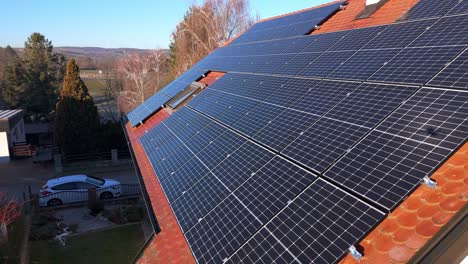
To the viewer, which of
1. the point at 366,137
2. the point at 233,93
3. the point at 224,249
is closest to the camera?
the point at 224,249

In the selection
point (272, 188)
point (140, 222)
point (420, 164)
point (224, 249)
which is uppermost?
point (420, 164)

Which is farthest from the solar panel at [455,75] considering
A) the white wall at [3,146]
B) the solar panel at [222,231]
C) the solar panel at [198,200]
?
the white wall at [3,146]

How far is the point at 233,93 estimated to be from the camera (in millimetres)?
11898

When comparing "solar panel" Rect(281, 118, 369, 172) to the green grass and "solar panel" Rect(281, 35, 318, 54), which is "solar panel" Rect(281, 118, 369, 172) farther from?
the green grass

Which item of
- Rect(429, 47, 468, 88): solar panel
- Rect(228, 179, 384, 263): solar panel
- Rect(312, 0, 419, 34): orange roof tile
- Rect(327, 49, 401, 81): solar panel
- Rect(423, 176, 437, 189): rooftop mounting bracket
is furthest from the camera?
Rect(312, 0, 419, 34): orange roof tile

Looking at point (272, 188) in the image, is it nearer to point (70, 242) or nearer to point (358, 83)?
point (358, 83)

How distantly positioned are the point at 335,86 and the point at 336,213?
4.20 metres

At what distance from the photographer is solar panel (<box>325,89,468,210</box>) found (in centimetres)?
457

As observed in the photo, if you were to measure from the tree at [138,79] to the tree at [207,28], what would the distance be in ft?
11.2

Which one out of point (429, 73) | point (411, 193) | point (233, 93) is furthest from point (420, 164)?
point (233, 93)

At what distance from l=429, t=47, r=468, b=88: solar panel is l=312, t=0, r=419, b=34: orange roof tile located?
5.52 meters

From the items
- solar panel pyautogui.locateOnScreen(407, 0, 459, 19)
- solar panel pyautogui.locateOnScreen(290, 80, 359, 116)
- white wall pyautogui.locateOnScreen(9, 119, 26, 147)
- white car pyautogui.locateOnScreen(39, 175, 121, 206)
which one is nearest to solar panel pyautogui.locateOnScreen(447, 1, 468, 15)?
solar panel pyautogui.locateOnScreen(407, 0, 459, 19)

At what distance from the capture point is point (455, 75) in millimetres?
6012

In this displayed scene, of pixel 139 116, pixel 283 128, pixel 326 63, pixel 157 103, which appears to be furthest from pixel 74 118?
pixel 283 128
